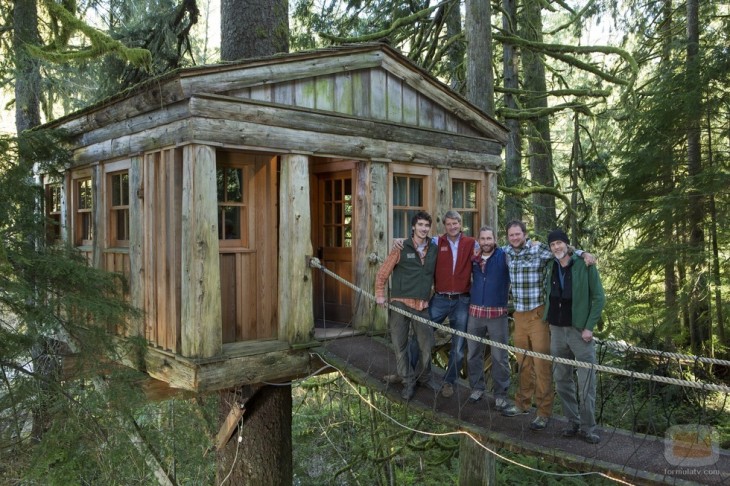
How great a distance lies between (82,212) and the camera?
8.65 m

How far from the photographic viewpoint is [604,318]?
13.6 m

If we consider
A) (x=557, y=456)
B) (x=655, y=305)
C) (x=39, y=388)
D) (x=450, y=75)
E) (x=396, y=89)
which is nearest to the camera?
(x=557, y=456)

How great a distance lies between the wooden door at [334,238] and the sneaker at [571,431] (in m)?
3.80

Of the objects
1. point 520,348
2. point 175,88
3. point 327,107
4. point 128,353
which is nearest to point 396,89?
point 327,107

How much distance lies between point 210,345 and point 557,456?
10.9 ft

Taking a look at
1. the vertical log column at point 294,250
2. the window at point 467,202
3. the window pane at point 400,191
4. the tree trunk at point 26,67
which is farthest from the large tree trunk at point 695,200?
the tree trunk at point 26,67

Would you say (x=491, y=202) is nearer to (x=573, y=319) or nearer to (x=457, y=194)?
(x=457, y=194)

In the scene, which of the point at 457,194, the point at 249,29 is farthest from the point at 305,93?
the point at 249,29

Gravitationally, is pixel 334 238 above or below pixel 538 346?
above

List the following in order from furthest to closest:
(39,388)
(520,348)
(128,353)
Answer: (128,353) < (39,388) < (520,348)

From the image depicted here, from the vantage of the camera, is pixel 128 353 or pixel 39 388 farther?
pixel 128 353

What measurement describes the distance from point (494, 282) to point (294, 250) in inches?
85.5

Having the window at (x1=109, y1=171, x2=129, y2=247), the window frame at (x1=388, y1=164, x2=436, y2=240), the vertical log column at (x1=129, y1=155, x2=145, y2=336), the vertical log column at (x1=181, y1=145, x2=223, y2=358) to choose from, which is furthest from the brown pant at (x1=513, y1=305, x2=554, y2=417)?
the window at (x1=109, y1=171, x2=129, y2=247)

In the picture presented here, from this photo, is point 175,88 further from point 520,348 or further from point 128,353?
point 520,348
